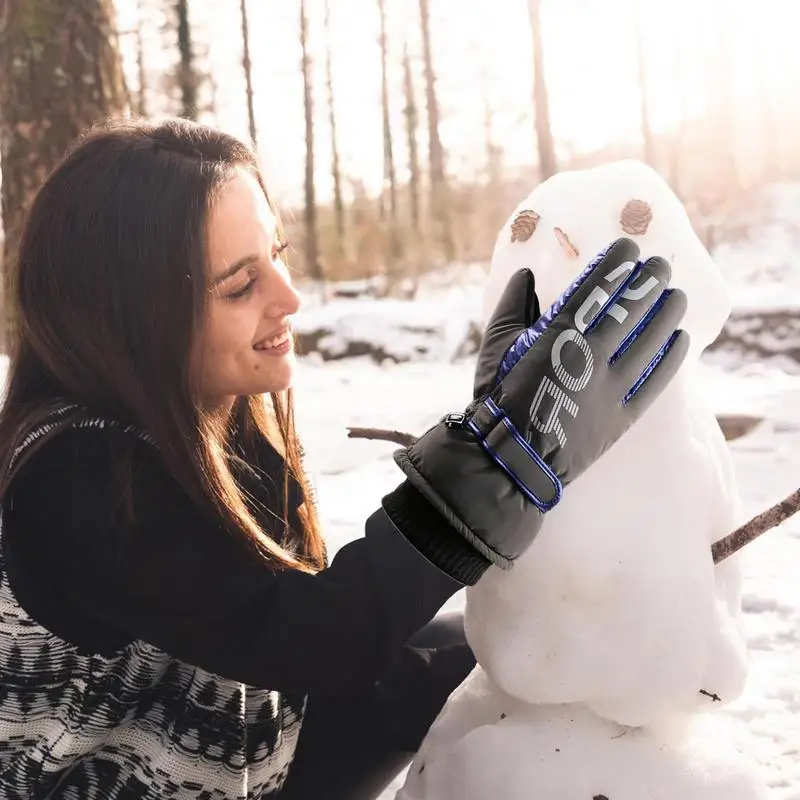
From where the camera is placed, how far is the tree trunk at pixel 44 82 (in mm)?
2650

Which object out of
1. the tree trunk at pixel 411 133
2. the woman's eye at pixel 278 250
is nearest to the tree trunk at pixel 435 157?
the tree trunk at pixel 411 133

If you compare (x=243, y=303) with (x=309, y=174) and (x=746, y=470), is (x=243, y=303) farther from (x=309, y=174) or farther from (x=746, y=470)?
(x=309, y=174)

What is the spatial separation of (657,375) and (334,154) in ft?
45.7

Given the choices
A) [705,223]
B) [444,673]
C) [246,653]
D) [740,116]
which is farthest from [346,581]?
[740,116]

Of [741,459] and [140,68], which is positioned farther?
[140,68]

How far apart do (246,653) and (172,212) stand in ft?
1.80

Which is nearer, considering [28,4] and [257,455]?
[257,455]

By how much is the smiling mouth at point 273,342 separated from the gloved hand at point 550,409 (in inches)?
13.8

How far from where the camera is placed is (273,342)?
117 cm

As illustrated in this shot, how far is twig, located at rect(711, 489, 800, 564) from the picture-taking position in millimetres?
896

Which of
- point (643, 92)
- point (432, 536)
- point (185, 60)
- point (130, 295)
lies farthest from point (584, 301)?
point (643, 92)

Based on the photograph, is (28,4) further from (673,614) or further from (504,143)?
(504,143)

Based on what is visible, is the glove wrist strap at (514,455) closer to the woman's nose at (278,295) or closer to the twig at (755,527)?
the twig at (755,527)

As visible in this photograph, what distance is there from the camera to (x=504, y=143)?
52.3 ft
